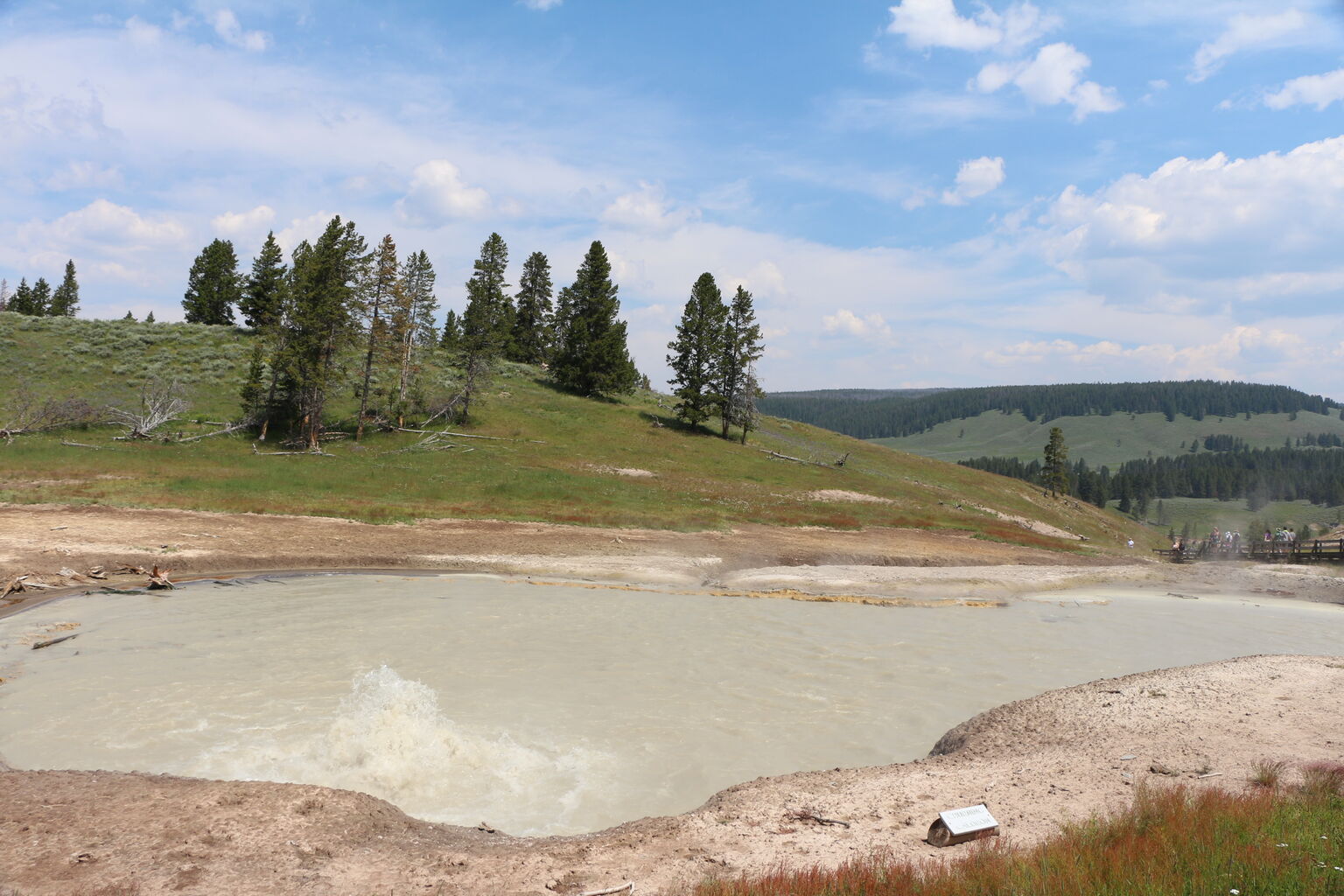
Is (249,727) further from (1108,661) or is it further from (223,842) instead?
(1108,661)

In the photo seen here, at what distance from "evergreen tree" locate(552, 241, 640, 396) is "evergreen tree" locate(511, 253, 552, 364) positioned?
49.3 ft

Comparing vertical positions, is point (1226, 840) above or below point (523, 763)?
above

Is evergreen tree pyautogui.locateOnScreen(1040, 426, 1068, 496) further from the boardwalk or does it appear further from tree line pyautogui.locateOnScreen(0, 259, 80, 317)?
tree line pyautogui.locateOnScreen(0, 259, 80, 317)

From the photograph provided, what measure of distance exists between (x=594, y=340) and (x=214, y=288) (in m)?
52.2

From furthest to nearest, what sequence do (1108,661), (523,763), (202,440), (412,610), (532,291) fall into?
1. (532,291)
2. (202,440)
3. (412,610)
4. (1108,661)
5. (523,763)

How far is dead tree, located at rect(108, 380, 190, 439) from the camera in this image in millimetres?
48469

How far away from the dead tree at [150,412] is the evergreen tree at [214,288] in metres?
43.8

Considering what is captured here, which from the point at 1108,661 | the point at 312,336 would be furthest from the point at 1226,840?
the point at 312,336

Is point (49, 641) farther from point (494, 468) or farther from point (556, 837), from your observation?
point (494, 468)

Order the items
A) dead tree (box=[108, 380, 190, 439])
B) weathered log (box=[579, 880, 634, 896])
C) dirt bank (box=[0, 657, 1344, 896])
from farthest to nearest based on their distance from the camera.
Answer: dead tree (box=[108, 380, 190, 439]), dirt bank (box=[0, 657, 1344, 896]), weathered log (box=[579, 880, 634, 896])

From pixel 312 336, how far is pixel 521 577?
32623 mm

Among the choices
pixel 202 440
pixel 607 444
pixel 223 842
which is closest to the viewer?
pixel 223 842

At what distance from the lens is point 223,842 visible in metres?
7.68

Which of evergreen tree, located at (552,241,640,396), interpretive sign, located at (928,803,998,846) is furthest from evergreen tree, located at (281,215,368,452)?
interpretive sign, located at (928,803,998,846)
